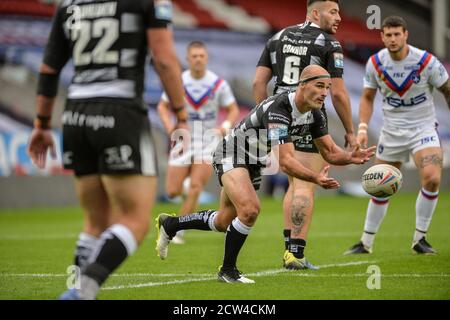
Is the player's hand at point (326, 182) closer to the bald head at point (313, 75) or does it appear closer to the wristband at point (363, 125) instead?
the bald head at point (313, 75)

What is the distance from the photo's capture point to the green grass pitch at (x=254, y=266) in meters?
7.06

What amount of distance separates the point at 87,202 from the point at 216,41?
24280 mm

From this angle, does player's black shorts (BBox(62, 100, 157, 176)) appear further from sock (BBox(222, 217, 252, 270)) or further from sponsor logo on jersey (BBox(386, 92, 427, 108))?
sponsor logo on jersey (BBox(386, 92, 427, 108))

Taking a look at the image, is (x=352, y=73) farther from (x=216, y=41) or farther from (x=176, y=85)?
(x=176, y=85)

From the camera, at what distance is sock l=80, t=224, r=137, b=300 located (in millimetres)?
5488

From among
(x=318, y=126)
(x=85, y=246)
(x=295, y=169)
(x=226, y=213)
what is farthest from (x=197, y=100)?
(x=85, y=246)

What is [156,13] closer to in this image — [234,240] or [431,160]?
A: [234,240]

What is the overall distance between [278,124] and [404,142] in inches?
131

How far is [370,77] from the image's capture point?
1062 cm

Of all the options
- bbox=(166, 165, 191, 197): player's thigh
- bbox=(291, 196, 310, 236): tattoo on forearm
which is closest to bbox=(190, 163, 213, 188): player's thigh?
bbox=(166, 165, 191, 197): player's thigh

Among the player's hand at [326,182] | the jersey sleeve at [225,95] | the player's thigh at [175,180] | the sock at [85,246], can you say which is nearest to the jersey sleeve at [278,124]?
the player's hand at [326,182]

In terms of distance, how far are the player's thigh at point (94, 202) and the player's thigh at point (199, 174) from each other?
6.27 meters

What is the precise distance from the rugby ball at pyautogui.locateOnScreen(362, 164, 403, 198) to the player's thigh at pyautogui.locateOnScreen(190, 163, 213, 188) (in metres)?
3.57
